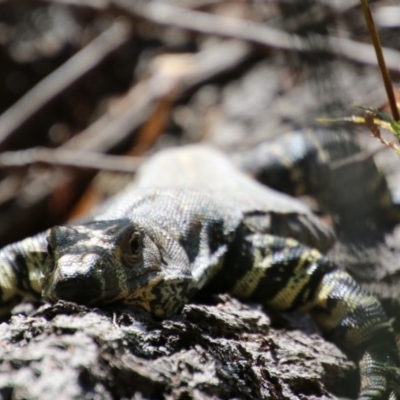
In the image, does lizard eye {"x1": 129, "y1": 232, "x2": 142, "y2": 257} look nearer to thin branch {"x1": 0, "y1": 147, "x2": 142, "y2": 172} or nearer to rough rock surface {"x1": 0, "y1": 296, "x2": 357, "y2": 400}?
rough rock surface {"x1": 0, "y1": 296, "x2": 357, "y2": 400}

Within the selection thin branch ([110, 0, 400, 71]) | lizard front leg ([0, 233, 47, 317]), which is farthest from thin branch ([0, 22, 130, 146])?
lizard front leg ([0, 233, 47, 317])

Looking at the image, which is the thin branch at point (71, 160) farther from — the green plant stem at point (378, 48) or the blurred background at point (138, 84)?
the green plant stem at point (378, 48)

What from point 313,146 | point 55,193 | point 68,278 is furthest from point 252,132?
point 68,278

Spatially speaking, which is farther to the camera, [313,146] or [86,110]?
[86,110]

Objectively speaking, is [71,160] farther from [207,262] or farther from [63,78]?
[207,262]

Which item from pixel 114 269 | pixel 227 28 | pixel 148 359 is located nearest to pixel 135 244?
pixel 114 269

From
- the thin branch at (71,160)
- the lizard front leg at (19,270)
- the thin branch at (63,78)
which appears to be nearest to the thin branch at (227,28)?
the thin branch at (63,78)

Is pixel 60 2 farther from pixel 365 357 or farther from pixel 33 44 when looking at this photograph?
pixel 365 357
